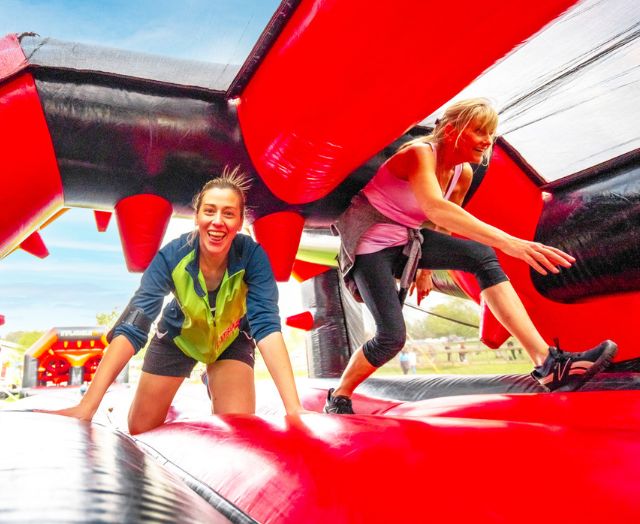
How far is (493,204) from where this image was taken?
5.55 ft

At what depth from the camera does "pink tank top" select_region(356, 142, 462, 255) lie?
133 cm

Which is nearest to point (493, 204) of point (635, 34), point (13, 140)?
point (635, 34)

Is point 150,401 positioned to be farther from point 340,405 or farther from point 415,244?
point 415,244

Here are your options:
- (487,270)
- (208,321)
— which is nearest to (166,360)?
(208,321)

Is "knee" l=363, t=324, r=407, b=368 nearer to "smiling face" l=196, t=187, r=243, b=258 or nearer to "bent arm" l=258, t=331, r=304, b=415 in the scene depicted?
"bent arm" l=258, t=331, r=304, b=415

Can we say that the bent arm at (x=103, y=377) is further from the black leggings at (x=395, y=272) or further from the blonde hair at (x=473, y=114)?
the blonde hair at (x=473, y=114)

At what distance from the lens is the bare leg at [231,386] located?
1351 mm

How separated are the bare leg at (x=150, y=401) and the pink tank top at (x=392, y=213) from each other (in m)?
0.62

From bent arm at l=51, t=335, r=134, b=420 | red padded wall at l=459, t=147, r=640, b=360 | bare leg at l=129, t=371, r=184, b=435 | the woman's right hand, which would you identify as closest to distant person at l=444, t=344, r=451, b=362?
red padded wall at l=459, t=147, r=640, b=360

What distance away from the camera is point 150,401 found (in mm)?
1296

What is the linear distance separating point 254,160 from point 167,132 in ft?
0.81

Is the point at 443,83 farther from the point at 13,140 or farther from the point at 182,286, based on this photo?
the point at 13,140

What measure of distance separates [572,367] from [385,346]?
0.44m

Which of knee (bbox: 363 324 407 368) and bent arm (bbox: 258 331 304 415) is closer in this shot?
bent arm (bbox: 258 331 304 415)
